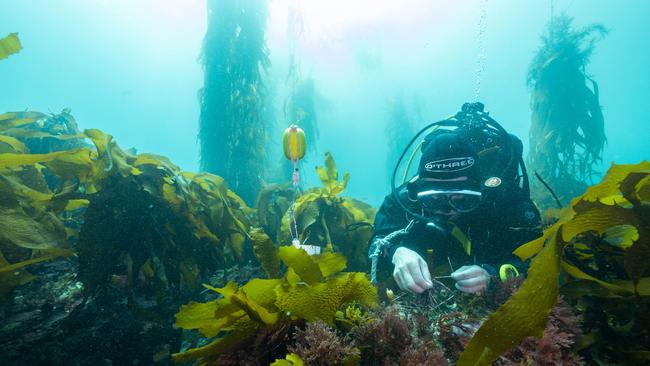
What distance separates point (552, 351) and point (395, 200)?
209cm

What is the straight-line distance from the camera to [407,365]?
0.98m

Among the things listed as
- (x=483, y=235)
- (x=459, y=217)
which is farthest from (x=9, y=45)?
(x=483, y=235)

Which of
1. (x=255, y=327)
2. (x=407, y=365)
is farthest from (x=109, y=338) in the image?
(x=407, y=365)

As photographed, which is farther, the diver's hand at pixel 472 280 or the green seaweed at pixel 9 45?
the green seaweed at pixel 9 45

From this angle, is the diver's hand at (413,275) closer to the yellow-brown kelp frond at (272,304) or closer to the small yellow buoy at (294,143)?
the yellow-brown kelp frond at (272,304)

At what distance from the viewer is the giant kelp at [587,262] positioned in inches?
33.3

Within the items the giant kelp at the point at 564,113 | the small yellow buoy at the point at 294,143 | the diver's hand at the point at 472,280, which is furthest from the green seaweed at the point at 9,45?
the giant kelp at the point at 564,113

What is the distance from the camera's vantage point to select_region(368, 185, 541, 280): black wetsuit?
2.47 metres

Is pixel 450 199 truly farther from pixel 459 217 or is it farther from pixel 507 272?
pixel 507 272

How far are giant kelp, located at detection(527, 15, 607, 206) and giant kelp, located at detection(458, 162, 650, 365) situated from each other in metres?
7.30

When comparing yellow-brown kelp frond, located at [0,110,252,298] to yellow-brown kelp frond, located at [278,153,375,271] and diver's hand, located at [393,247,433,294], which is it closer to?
yellow-brown kelp frond, located at [278,153,375,271]

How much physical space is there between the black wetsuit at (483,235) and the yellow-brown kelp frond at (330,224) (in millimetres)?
800

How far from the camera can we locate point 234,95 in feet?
26.3

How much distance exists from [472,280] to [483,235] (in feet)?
3.34
